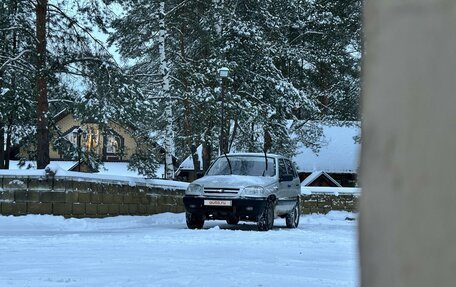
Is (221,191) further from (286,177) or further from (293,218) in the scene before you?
(293,218)

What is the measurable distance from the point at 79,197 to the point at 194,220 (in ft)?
8.38

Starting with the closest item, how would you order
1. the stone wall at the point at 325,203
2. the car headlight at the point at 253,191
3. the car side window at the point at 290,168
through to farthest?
the car headlight at the point at 253,191 → the car side window at the point at 290,168 → the stone wall at the point at 325,203

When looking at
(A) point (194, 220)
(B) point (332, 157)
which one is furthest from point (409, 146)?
(B) point (332, 157)

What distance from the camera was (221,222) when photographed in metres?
15.8

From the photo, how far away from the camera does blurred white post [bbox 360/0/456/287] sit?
97cm

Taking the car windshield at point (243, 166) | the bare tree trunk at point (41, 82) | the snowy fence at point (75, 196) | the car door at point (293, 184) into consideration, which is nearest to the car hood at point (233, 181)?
the car windshield at point (243, 166)

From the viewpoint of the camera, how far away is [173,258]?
7516 millimetres

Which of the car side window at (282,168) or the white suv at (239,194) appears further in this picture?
the car side window at (282,168)

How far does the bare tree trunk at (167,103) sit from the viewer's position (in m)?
21.9

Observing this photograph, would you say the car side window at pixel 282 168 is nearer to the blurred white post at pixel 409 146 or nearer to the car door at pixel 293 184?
the car door at pixel 293 184

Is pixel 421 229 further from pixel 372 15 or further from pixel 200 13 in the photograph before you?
pixel 200 13

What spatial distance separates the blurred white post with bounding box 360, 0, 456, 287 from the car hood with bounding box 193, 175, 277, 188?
1145cm

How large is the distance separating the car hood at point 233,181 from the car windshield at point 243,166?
17.0 inches

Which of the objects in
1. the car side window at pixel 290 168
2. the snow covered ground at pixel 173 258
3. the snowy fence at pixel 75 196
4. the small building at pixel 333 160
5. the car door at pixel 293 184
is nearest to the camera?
the snow covered ground at pixel 173 258
